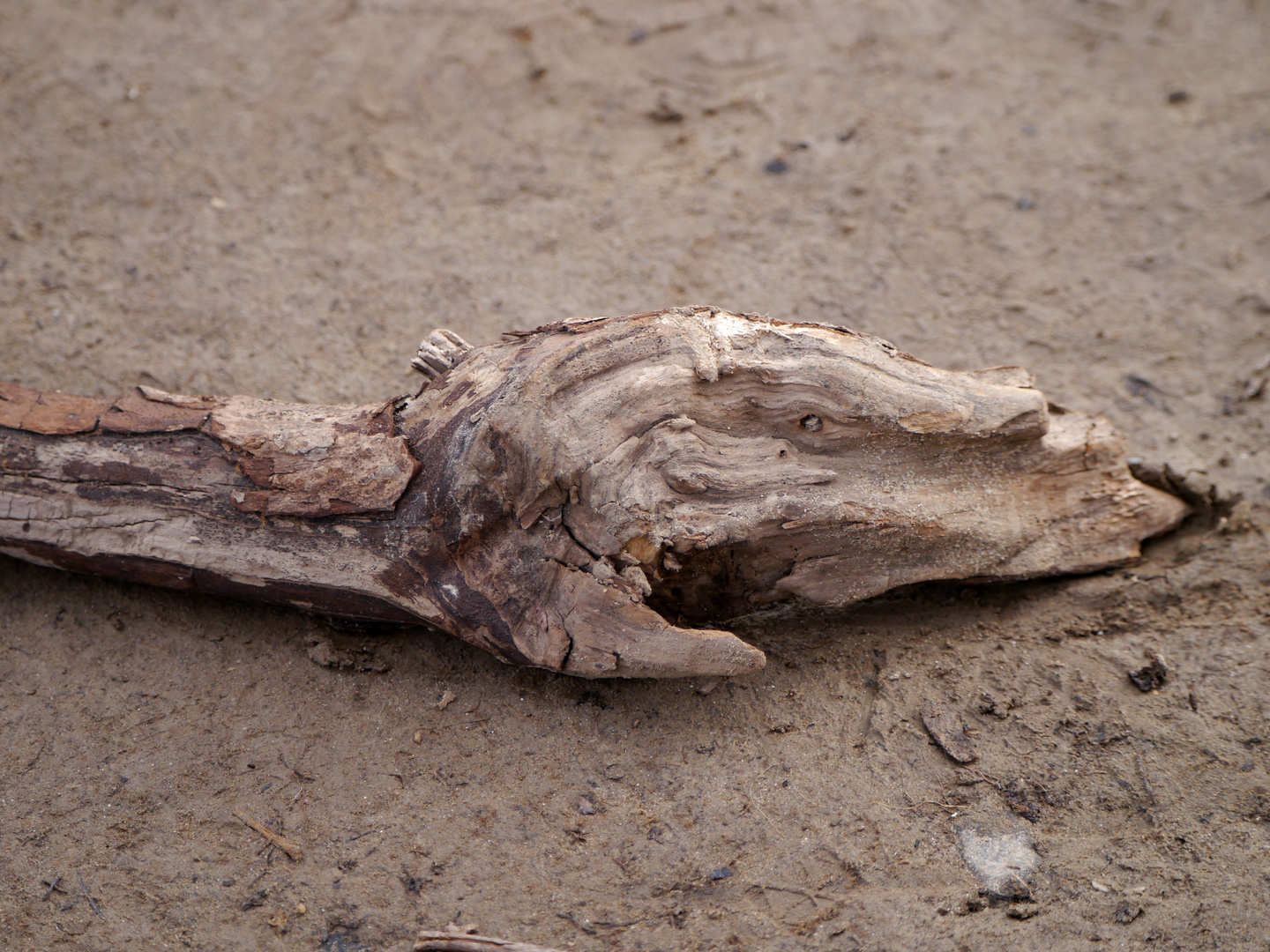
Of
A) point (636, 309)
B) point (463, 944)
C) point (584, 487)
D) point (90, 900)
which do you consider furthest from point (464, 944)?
point (636, 309)

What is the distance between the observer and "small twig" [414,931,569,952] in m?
1.90

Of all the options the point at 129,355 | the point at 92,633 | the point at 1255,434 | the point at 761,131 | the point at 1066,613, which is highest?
the point at 761,131

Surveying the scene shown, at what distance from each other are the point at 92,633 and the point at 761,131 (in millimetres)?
3465

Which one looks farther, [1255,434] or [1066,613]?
[1255,434]

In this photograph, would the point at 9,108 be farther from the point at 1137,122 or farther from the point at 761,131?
the point at 1137,122

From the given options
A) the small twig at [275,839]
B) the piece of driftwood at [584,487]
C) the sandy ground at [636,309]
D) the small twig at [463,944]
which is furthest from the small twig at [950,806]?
the small twig at [275,839]

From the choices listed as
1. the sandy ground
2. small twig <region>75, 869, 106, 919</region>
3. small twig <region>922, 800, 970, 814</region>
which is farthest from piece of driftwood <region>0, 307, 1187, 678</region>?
small twig <region>75, 869, 106, 919</region>

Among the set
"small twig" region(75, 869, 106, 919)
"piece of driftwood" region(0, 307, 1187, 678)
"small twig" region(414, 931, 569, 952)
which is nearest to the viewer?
"small twig" region(414, 931, 569, 952)

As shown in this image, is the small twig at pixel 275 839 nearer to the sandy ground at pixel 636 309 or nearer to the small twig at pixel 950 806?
the sandy ground at pixel 636 309

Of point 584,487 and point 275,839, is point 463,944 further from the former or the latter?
point 584,487

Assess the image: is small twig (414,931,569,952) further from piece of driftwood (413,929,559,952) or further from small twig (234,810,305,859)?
small twig (234,810,305,859)

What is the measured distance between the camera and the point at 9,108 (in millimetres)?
4156

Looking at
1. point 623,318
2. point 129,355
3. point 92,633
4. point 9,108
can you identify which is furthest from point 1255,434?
point 9,108

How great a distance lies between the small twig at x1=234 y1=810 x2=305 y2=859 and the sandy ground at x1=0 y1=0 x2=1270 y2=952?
0.02m
